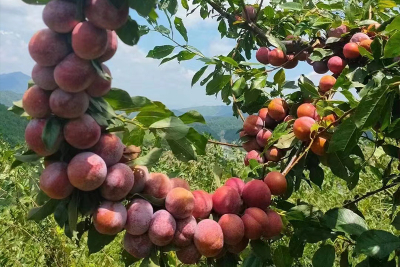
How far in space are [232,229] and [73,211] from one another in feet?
0.96

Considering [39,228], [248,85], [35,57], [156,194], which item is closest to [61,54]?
[35,57]

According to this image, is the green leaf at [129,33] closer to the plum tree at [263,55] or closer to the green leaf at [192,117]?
the green leaf at [192,117]

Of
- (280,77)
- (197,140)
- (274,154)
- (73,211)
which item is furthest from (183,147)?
(280,77)

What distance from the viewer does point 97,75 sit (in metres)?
0.62

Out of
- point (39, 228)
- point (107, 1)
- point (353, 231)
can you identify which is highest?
point (107, 1)

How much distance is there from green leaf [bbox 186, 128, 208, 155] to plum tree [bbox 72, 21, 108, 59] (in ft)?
0.94

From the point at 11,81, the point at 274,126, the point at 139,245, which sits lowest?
the point at 11,81

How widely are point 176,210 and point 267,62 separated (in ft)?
2.94

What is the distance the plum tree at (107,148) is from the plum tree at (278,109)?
1.87 feet

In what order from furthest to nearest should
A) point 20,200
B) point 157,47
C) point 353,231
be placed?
point 20,200
point 157,47
point 353,231

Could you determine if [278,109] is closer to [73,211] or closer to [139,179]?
[139,179]

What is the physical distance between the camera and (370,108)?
2.39ft

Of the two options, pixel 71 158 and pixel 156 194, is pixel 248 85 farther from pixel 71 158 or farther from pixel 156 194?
pixel 71 158

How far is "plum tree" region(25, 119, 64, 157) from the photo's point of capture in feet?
2.02
